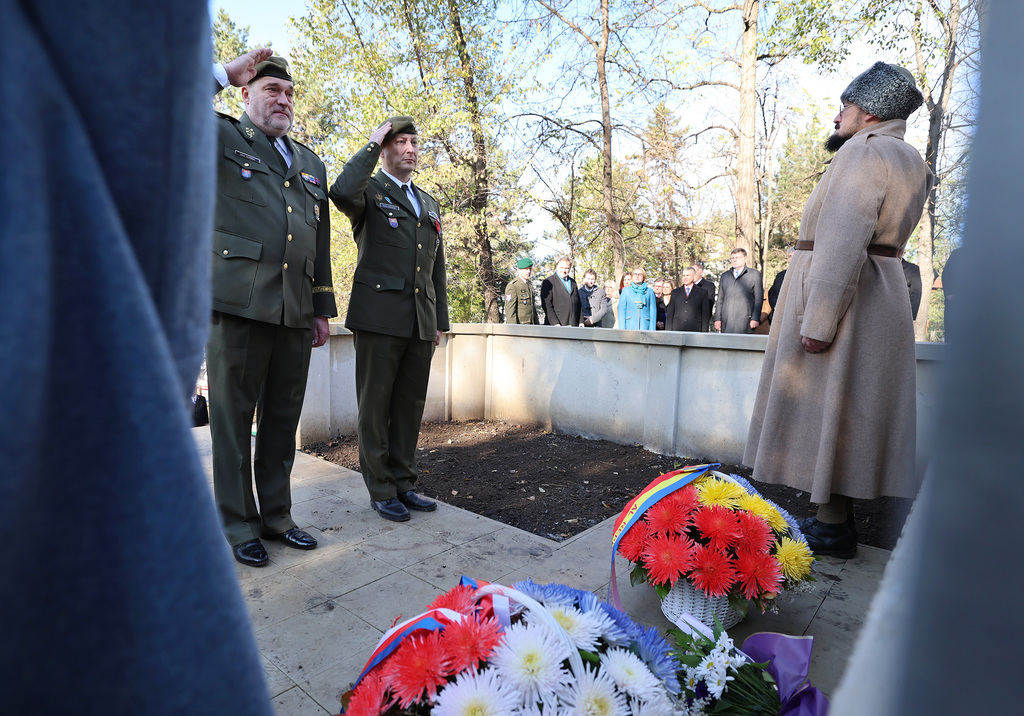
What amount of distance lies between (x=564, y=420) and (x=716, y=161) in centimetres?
952

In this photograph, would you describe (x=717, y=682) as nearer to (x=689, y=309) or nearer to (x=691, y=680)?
(x=691, y=680)

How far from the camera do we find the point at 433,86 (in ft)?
44.3

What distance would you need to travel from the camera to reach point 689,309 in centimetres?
906

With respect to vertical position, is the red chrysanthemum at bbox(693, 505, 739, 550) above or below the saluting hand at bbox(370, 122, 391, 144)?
below

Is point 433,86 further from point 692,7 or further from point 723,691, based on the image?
point 723,691

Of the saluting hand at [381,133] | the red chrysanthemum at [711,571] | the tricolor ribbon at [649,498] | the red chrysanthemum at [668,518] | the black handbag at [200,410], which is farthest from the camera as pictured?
the black handbag at [200,410]

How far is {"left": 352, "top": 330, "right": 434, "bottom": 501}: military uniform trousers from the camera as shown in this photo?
364cm

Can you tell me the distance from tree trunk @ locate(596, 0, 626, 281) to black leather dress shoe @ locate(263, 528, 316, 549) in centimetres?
1049

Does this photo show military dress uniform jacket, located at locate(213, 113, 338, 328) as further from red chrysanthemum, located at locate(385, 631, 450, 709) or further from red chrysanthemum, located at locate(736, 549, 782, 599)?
red chrysanthemum, located at locate(736, 549, 782, 599)

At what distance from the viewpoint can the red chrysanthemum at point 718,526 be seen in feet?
7.17

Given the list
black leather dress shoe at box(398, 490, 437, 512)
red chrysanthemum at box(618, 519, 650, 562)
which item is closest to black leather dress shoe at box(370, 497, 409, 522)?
black leather dress shoe at box(398, 490, 437, 512)

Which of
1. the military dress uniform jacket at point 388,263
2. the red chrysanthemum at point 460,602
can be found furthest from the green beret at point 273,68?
the red chrysanthemum at point 460,602

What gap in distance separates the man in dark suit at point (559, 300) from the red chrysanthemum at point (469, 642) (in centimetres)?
856

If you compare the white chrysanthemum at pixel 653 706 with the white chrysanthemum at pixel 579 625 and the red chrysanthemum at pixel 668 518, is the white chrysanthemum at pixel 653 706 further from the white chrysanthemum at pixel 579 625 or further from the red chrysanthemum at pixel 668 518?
the red chrysanthemum at pixel 668 518
